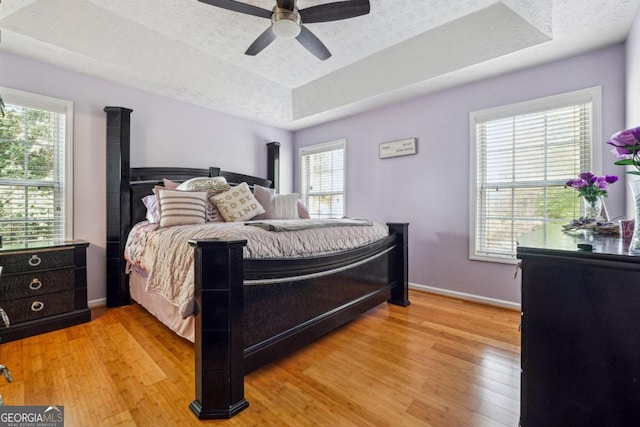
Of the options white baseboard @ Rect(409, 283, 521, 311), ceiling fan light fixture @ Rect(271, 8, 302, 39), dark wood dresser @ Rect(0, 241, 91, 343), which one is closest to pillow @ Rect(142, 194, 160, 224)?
dark wood dresser @ Rect(0, 241, 91, 343)

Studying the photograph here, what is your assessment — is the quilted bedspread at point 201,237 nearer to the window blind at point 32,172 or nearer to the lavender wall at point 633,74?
the window blind at point 32,172

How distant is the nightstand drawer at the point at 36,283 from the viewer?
2178 mm

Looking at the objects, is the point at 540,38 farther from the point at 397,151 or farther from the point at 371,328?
the point at 371,328

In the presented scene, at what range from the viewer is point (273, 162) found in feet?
14.8

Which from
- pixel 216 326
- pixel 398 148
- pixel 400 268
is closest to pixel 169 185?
pixel 216 326

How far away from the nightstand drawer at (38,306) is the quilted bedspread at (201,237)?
2.02 ft

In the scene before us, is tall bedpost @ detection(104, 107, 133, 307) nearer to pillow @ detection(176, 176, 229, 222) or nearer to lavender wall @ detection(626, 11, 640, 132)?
pillow @ detection(176, 176, 229, 222)

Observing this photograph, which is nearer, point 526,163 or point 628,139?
point 628,139

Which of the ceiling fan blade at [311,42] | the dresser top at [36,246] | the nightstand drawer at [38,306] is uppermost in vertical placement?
the ceiling fan blade at [311,42]

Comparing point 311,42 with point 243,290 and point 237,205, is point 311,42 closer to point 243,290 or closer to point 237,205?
point 237,205

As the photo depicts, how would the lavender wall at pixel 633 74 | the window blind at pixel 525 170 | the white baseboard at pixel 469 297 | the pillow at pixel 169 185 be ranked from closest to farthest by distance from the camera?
1. the lavender wall at pixel 633 74
2. the window blind at pixel 525 170
3. the white baseboard at pixel 469 297
4. the pillow at pixel 169 185

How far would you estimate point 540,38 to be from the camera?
90.8 inches

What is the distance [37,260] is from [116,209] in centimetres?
77

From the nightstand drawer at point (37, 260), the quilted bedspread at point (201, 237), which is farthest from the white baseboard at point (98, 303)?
the quilted bedspread at point (201, 237)
